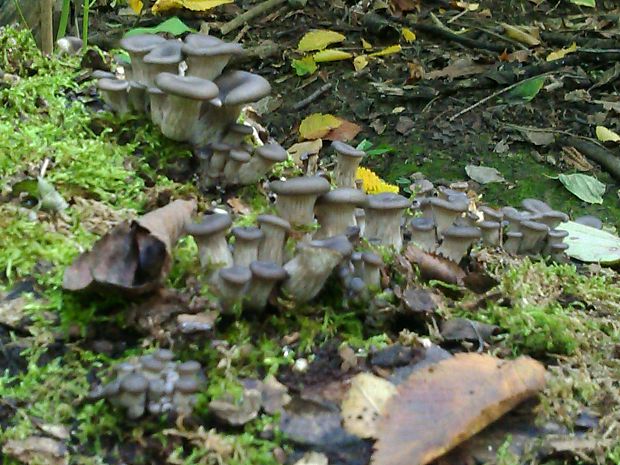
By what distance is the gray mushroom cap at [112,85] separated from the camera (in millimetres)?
2725

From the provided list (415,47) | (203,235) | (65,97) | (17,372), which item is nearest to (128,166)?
(65,97)

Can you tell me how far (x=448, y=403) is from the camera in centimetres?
166

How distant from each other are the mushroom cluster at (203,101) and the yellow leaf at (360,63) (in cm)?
412

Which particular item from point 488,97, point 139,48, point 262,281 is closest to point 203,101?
point 139,48

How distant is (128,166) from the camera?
275 centimetres

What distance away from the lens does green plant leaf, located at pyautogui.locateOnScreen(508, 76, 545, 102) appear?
20.5 feet

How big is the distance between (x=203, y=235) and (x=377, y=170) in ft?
12.6

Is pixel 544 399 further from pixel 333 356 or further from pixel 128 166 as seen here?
pixel 128 166

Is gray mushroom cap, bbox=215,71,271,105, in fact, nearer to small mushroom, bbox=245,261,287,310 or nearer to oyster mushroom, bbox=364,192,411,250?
oyster mushroom, bbox=364,192,411,250

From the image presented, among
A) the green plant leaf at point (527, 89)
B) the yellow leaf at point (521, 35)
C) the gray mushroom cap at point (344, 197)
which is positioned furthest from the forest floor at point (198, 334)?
the yellow leaf at point (521, 35)

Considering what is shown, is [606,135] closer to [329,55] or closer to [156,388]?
[329,55]

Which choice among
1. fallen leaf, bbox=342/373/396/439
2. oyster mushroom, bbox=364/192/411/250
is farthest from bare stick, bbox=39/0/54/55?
fallen leaf, bbox=342/373/396/439

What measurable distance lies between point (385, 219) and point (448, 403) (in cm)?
87

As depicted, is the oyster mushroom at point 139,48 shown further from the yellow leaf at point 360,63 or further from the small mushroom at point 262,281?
the yellow leaf at point 360,63
